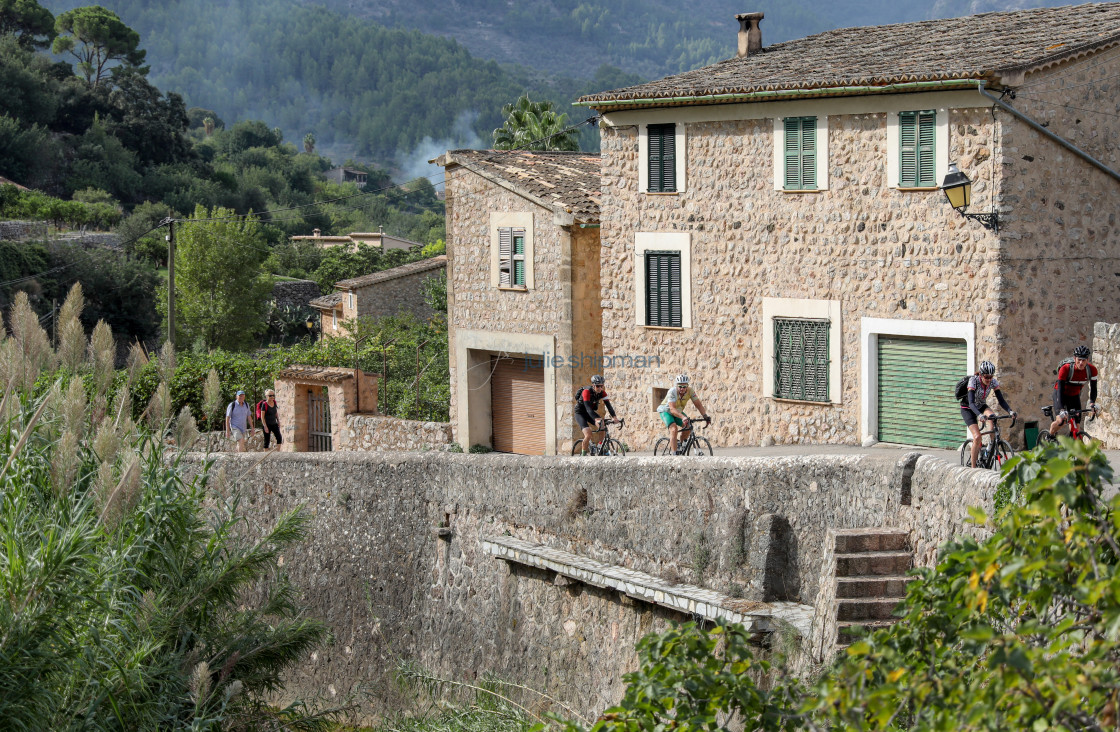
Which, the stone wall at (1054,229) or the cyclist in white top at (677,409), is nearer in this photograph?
the cyclist in white top at (677,409)

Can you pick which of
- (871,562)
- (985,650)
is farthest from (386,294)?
(985,650)

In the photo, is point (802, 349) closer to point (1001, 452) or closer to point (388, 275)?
point (1001, 452)

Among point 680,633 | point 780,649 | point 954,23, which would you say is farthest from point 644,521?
point 954,23

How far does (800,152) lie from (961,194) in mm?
2565

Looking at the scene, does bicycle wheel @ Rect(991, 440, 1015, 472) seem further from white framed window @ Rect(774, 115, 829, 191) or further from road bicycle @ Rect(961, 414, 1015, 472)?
white framed window @ Rect(774, 115, 829, 191)

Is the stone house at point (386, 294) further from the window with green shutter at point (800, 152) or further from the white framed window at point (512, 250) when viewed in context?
the window with green shutter at point (800, 152)

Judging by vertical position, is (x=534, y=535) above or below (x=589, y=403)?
below

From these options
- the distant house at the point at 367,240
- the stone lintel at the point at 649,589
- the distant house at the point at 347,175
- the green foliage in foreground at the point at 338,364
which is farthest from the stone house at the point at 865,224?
the distant house at the point at 347,175

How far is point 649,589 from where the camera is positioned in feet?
32.4

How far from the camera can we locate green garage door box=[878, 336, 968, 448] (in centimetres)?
1491

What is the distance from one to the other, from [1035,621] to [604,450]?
11849 mm

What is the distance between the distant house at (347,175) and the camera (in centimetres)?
12875

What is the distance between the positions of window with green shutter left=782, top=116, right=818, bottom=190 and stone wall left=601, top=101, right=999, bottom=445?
22cm

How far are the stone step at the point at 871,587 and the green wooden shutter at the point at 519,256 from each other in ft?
42.3
